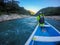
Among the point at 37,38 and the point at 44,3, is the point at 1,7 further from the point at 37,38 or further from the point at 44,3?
the point at 37,38

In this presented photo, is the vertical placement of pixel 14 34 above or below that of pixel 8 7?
below

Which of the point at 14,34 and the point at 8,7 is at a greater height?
the point at 8,7

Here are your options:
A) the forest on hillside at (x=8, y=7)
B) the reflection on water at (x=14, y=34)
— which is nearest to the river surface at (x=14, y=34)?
the reflection on water at (x=14, y=34)

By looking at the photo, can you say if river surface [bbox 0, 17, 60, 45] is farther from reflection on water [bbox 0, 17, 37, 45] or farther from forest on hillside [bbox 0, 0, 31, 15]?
forest on hillside [bbox 0, 0, 31, 15]

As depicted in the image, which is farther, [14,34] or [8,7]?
[8,7]

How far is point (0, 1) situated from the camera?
630cm

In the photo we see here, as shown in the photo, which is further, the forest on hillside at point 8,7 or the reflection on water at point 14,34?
the forest on hillside at point 8,7

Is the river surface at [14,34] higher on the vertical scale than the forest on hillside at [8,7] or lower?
lower

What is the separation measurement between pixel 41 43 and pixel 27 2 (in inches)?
118

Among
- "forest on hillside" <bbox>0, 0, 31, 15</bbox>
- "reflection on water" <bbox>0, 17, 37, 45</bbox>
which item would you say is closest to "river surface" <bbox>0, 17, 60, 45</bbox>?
"reflection on water" <bbox>0, 17, 37, 45</bbox>

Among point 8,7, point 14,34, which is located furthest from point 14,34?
point 8,7

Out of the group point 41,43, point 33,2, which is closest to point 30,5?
point 33,2

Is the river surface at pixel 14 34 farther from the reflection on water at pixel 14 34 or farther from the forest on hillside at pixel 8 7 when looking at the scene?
the forest on hillside at pixel 8 7

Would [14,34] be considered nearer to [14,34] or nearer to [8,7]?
[14,34]
